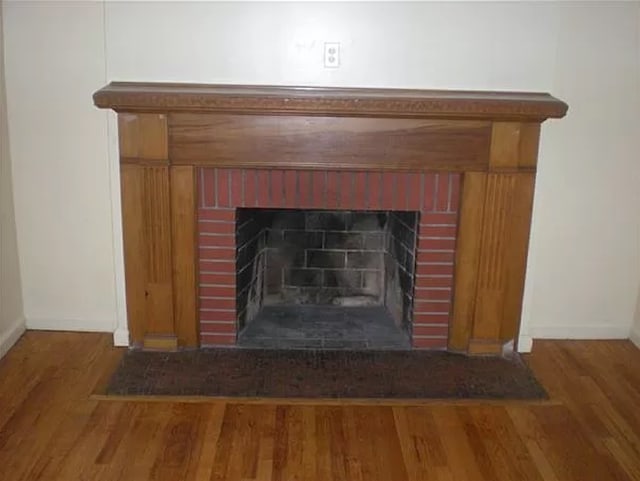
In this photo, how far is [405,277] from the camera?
10.0ft

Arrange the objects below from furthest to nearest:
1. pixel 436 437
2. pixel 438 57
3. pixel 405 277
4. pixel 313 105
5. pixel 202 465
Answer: pixel 405 277 < pixel 438 57 < pixel 313 105 < pixel 436 437 < pixel 202 465

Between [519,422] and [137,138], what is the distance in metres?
1.78

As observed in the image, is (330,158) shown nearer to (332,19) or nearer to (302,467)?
(332,19)

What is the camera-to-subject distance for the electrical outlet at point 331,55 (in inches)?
105

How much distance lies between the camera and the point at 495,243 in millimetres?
2791

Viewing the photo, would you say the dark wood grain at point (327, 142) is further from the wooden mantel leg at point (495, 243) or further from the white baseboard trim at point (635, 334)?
the white baseboard trim at point (635, 334)

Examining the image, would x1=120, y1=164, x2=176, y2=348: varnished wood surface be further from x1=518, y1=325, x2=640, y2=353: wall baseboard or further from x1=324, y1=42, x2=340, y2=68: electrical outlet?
x1=518, y1=325, x2=640, y2=353: wall baseboard

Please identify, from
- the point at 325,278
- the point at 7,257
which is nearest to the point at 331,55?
the point at 325,278

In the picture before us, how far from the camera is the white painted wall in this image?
104 inches

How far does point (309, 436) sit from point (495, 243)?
1.12 metres

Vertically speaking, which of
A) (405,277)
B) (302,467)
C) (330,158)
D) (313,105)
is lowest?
(302,467)

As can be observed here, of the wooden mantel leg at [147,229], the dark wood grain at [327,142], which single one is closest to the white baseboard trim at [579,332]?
the dark wood grain at [327,142]

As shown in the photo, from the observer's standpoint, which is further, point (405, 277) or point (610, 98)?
point (405, 277)

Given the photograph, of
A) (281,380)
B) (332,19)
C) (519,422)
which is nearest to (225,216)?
(281,380)
